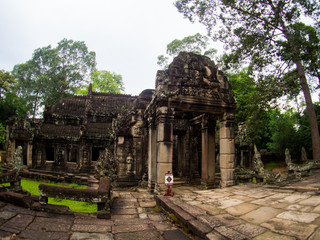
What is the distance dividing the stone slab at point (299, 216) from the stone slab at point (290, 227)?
0.50 ft

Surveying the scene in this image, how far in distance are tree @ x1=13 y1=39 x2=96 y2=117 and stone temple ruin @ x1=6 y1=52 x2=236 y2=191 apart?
617 inches

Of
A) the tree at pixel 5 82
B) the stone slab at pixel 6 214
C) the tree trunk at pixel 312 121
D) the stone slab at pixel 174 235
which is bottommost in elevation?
the stone slab at pixel 174 235

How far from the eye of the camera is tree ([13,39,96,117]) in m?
33.6

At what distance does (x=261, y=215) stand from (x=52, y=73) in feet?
121

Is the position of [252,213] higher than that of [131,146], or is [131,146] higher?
[131,146]

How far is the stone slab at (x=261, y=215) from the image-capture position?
13.8 feet

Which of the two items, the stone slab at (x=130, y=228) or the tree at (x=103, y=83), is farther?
the tree at (x=103, y=83)

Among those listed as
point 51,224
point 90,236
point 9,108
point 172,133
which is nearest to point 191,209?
point 90,236

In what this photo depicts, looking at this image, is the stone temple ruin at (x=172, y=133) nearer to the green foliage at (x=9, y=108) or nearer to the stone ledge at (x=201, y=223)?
the stone ledge at (x=201, y=223)

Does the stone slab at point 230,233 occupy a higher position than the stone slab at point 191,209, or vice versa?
the stone slab at point 230,233

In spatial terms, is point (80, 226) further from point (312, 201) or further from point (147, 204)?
point (312, 201)

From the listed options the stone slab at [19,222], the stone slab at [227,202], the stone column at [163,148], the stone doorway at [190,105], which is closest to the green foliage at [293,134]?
the stone doorway at [190,105]

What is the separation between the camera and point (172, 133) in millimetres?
7281

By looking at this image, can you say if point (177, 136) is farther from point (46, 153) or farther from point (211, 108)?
point (46, 153)
